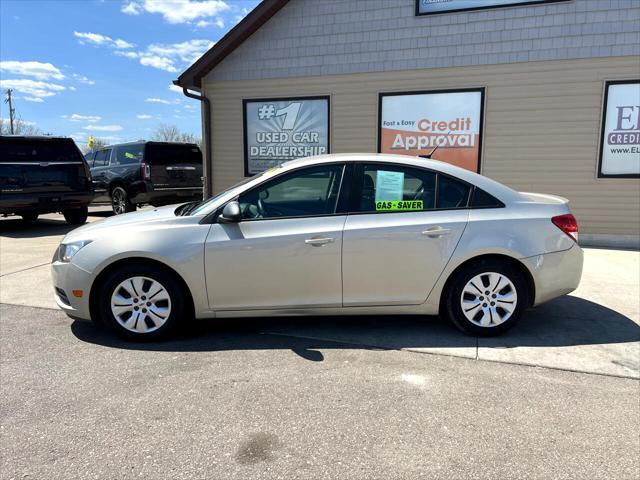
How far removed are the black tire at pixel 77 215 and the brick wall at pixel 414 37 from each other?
4289 mm

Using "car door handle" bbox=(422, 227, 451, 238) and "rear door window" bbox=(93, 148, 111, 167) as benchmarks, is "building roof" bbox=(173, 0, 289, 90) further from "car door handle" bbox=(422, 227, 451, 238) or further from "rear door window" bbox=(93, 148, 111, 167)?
"car door handle" bbox=(422, 227, 451, 238)

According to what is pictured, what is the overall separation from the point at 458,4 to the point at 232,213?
7.03 metres

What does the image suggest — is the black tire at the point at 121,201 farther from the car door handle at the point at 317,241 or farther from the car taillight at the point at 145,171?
the car door handle at the point at 317,241

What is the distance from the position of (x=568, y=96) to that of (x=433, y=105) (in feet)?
7.50

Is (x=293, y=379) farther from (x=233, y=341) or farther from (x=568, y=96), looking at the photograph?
(x=568, y=96)

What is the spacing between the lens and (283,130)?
992cm

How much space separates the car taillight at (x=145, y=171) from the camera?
38.1 feet

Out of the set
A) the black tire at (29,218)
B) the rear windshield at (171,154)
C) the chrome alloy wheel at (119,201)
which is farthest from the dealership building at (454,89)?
the black tire at (29,218)

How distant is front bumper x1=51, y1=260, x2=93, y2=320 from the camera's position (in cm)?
393

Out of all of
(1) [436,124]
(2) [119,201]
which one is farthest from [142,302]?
(2) [119,201]

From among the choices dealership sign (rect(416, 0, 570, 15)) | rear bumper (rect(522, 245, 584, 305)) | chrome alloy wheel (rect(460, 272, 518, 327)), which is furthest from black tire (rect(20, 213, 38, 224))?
rear bumper (rect(522, 245, 584, 305))

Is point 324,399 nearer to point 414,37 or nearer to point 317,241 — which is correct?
point 317,241

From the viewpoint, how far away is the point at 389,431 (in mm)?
2734

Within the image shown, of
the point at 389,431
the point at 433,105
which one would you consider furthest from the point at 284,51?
the point at 389,431
